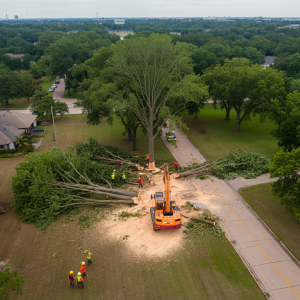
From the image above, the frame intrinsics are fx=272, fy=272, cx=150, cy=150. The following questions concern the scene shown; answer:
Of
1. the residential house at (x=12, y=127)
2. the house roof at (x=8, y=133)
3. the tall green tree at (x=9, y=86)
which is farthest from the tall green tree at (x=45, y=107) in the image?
the tall green tree at (x=9, y=86)

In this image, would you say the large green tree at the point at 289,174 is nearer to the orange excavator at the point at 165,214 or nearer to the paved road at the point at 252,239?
the paved road at the point at 252,239

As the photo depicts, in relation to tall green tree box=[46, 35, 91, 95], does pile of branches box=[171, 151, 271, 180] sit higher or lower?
lower

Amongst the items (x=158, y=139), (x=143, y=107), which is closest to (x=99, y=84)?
(x=143, y=107)

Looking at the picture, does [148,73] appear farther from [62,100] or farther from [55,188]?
[62,100]

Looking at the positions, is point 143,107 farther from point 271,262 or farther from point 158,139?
point 271,262

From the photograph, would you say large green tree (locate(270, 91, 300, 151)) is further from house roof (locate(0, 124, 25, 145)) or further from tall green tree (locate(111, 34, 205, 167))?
house roof (locate(0, 124, 25, 145))

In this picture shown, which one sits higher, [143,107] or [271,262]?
[143,107]

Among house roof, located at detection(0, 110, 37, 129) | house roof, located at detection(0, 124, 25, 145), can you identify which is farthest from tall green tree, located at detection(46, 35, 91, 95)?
house roof, located at detection(0, 124, 25, 145)
